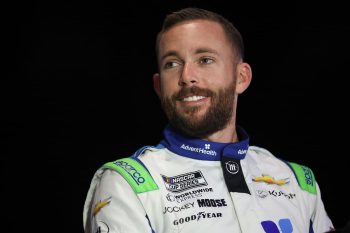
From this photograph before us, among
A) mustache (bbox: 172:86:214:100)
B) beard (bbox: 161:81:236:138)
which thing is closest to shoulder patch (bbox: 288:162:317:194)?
beard (bbox: 161:81:236:138)

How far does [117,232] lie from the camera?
5.58 feet

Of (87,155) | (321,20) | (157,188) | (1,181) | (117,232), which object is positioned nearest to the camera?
(117,232)

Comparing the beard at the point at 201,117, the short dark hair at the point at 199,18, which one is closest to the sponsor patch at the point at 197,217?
the beard at the point at 201,117

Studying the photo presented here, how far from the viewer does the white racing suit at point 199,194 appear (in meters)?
1.76

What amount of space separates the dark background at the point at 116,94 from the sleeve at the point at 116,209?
82cm

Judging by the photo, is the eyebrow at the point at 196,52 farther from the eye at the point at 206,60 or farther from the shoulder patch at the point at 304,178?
the shoulder patch at the point at 304,178

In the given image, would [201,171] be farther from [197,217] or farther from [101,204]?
[101,204]

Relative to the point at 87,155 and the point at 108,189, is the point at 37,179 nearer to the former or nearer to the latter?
the point at 87,155

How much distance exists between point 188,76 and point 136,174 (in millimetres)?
391

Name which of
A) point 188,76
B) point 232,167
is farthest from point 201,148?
point 188,76

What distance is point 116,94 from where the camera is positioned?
9.27ft

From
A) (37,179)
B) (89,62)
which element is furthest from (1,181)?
(89,62)

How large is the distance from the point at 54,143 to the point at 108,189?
3.01ft

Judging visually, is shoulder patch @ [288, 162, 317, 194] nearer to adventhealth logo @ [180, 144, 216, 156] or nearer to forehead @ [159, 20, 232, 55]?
adventhealth logo @ [180, 144, 216, 156]
